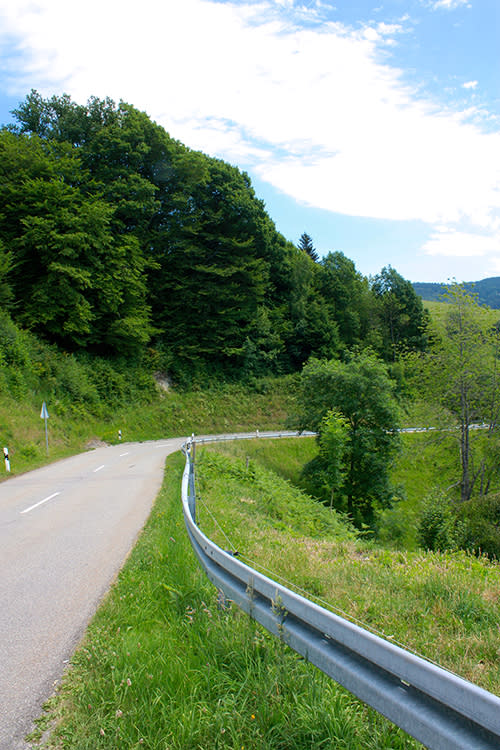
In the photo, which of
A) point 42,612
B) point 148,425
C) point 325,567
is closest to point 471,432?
point 148,425

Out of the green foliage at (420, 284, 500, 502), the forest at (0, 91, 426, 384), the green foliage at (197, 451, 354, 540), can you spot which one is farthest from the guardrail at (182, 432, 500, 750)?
the forest at (0, 91, 426, 384)

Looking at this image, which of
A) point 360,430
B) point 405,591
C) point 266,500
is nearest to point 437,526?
point 266,500

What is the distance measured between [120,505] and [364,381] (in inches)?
750

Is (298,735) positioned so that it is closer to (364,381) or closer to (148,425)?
(364,381)

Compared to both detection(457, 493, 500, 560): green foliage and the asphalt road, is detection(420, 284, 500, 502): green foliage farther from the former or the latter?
the asphalt road

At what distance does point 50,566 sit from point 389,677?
5.86m

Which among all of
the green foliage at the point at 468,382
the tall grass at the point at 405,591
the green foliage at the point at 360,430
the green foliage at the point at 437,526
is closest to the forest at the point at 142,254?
the green foliage at the point at 468,382

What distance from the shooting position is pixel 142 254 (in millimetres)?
37625

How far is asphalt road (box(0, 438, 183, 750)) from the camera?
371cm

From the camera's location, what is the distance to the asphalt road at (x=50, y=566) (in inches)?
146

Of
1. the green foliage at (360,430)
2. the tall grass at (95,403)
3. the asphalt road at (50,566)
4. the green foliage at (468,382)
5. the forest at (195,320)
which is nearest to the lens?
the asphalt road at (50,566)

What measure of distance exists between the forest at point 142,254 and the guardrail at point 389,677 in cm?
2928

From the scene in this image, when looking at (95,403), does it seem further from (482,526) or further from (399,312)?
(399,312)

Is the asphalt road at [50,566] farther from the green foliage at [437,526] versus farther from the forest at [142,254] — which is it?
the forest at [142,254]
